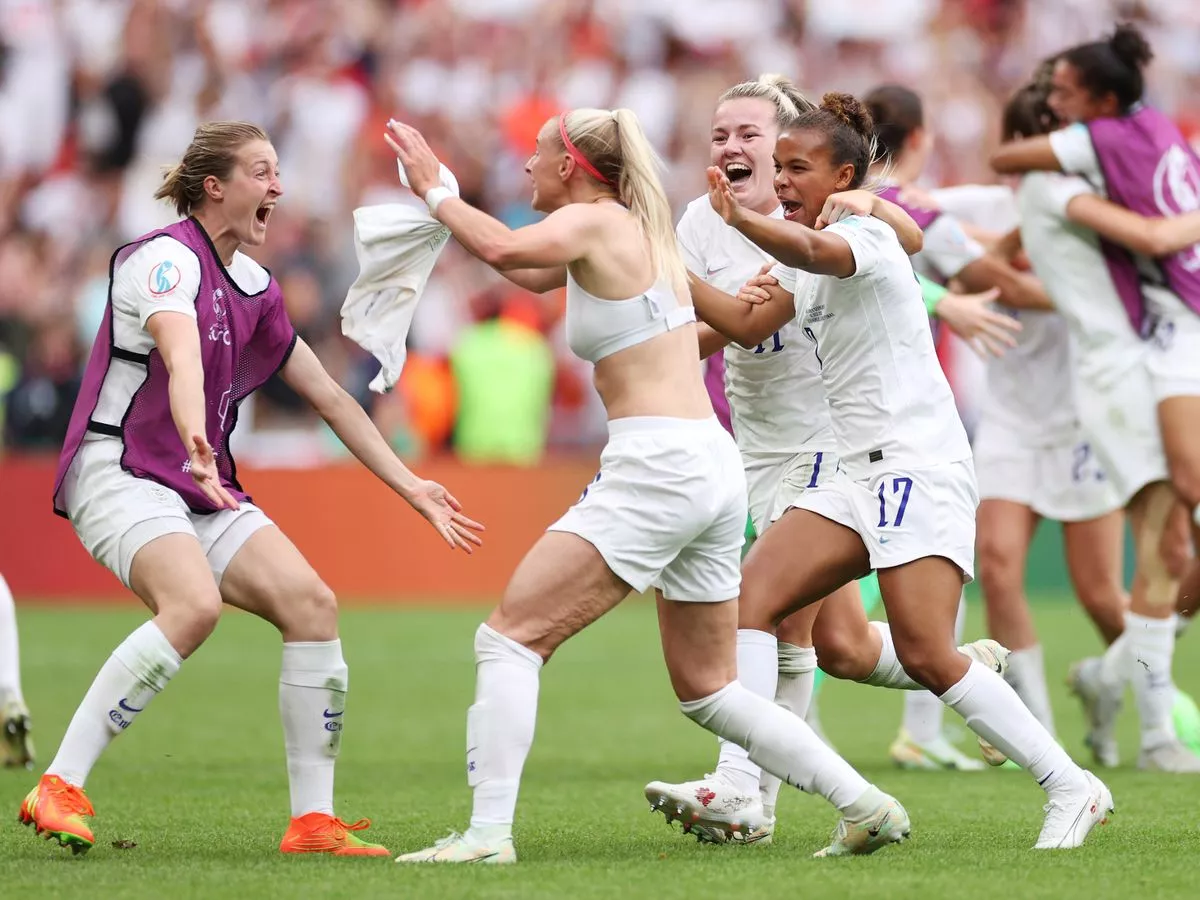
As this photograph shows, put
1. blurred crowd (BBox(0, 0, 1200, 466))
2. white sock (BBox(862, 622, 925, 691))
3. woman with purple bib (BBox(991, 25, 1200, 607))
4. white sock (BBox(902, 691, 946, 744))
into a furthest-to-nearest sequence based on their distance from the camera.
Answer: blurred crowd (BBox(0, 0, 1200, 466)) < white sock (BBox(902, 691, 946, 744)) < woman with purple bib (BBox(991, 25, 1200, 607)) < white sock (BBox(862, 622, 925, 691))

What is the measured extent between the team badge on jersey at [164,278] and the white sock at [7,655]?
269cm

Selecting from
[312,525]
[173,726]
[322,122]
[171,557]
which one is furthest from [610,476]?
[322,122]

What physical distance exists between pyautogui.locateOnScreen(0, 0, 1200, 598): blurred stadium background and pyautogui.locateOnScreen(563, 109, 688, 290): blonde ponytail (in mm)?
9737

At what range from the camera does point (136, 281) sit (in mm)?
5660

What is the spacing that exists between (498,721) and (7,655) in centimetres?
347

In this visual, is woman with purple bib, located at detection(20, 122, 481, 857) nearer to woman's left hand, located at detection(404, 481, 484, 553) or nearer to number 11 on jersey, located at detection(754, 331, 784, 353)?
woman's left hand, located at detection(404, 481, 484, 553)

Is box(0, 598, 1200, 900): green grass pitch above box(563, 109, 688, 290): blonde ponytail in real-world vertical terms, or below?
below

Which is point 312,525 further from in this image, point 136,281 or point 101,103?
point 136,281

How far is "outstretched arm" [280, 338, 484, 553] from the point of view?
18.9ft

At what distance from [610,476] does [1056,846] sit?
1739mm

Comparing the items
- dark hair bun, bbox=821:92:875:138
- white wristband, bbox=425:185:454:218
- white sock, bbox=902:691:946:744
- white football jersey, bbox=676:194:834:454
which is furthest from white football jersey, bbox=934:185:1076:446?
white wristband, bbox=425:185:454:218

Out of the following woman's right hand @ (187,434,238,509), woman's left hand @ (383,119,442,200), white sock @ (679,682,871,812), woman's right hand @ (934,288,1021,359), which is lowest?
white sock @ (679,682,871,812)

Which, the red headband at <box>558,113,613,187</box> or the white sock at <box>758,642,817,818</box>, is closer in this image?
the red headband at <box>558,113,613,187</box>

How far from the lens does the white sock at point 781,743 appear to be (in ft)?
17.4
